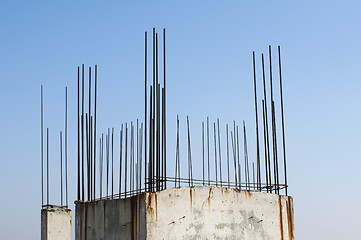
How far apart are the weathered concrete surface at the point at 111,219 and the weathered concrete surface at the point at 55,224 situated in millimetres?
7514

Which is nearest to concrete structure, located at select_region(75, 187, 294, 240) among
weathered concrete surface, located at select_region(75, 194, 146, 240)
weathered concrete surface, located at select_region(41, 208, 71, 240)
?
weathered concrete surface, located at select_region(75, 194, 146, 240)

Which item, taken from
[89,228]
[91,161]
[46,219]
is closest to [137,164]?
[91,161]

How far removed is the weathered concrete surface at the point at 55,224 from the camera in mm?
18203

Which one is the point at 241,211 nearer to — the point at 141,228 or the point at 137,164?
the point at 141,228

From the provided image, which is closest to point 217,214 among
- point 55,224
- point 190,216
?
point 190,216

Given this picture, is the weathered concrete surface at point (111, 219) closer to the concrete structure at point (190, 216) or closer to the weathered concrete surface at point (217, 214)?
the concrete structure at point (190, 216)

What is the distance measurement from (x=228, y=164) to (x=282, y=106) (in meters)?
1.93

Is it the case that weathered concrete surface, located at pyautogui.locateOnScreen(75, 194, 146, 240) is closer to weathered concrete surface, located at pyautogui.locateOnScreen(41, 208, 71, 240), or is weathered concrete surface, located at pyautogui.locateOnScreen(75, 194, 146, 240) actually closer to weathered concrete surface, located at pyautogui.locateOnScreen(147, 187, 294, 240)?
weathered concrete surface, located at pyautogui.locateOnScreen(147, 187, 294, 240)

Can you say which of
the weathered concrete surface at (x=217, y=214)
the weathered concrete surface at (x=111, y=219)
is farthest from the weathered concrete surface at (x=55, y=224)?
the weathered concrete surface at (x=217, y=214)

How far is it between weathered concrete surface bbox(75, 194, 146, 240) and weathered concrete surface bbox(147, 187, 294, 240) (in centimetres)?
28

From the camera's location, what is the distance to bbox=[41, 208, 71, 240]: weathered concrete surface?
59.7 ft

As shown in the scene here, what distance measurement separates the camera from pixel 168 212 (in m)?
9.34

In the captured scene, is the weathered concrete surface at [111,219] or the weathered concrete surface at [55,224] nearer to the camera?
the weathered concrete surface at [111,219]

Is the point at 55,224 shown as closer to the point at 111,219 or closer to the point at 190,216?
the point at 111,219
